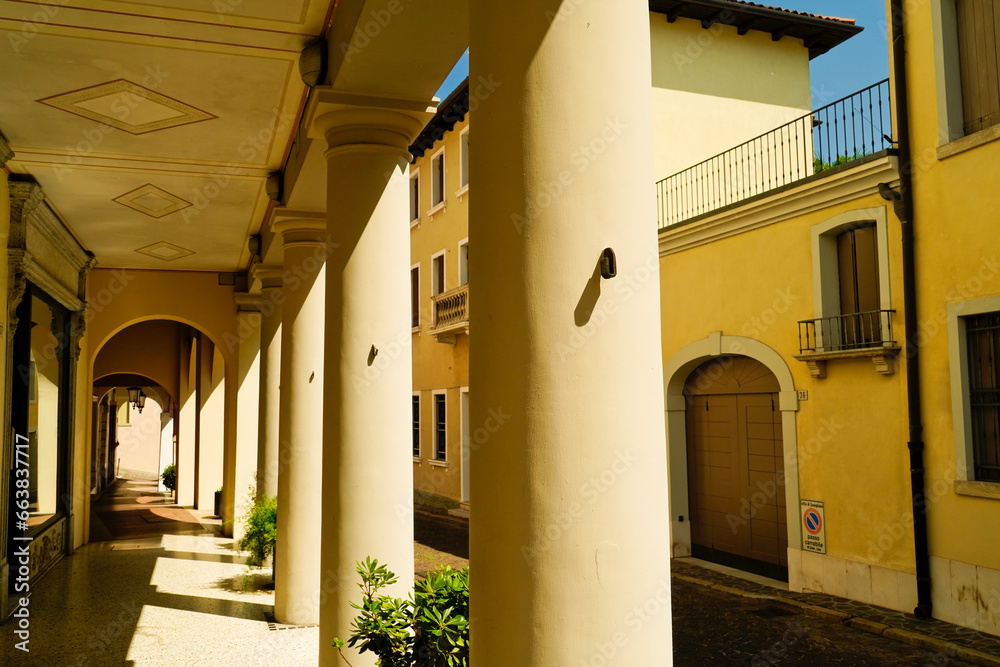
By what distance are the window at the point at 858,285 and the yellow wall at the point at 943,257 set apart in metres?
0.88

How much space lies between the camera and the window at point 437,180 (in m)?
23.1

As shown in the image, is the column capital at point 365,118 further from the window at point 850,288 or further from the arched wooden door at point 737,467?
the arched wooden door at point 737,467

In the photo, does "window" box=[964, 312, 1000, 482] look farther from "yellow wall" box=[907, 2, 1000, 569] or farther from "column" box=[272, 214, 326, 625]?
"column" box=[272, 214, 326, 625]

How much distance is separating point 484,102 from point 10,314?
872 cm

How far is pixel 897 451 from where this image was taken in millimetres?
10273

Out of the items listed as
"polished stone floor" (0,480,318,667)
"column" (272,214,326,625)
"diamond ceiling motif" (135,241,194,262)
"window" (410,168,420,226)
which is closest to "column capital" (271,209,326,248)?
"column" (272,214,326,625)

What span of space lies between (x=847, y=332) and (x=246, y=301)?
10322mm

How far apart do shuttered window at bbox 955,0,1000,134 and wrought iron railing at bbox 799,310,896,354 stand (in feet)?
8.14

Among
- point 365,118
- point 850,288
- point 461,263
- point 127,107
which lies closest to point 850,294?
point 850,288

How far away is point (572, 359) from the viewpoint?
1988 mm

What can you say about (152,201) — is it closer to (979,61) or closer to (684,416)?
(684,416)

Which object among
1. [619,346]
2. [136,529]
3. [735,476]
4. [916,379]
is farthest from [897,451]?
[136,529]

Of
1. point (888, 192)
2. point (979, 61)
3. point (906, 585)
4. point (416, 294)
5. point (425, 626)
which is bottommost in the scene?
point (906, 585)

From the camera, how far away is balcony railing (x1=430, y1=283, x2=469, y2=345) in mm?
20406
